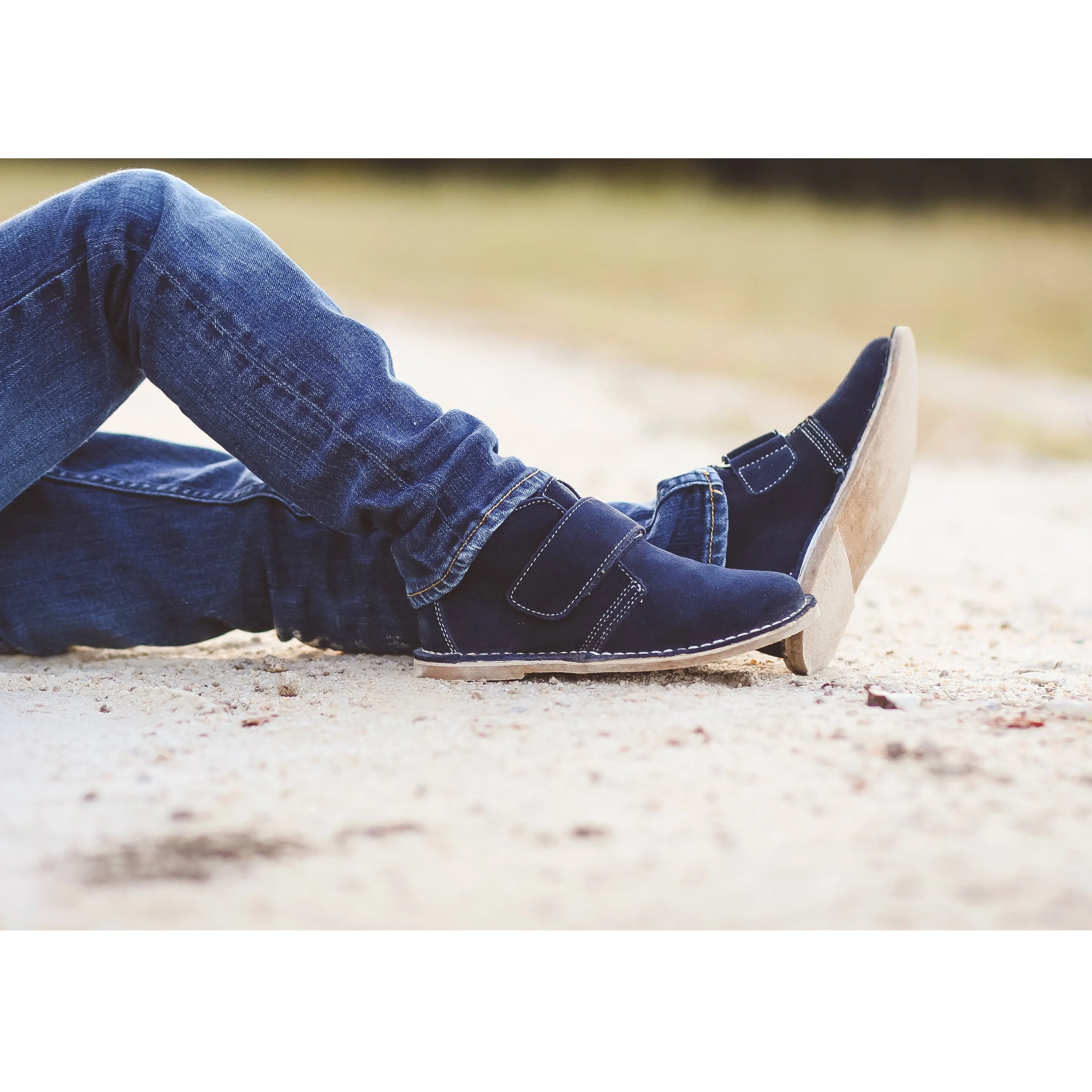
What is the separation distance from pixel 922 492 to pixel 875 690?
6.77 ft

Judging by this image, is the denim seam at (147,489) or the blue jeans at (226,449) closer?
the blue jeans at (226,449)

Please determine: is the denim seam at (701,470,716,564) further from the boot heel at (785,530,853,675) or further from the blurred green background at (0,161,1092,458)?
the blurred green background at (0,161,1092,458)

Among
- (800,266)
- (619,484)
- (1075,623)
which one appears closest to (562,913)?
(1075,623)

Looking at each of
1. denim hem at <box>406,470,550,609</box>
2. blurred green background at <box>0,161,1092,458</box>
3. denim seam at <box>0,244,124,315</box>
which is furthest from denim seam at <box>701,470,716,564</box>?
blurred green background at <box>0,161,1092,458</box>

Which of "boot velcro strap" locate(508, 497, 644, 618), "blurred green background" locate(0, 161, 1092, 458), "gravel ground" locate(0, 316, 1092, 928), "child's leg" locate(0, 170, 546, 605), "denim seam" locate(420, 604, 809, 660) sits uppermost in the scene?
"blurred green background" locate(0, 161, 1092, 458)

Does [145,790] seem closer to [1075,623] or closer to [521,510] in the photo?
[521,510]

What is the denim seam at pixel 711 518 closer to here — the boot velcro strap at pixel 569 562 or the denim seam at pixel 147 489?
the boot velcro strap at pixel 569 562

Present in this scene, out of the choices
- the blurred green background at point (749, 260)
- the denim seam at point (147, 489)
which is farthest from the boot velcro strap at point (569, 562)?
the blurred green background at point (749, 260)

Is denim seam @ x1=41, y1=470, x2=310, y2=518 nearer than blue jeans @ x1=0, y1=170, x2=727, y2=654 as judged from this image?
No

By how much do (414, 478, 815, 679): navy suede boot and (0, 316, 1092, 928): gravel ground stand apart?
39mm

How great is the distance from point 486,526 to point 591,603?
0.45 ft

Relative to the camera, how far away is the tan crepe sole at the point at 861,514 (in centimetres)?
111

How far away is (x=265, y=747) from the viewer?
913mm

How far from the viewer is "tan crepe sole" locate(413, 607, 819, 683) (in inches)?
40.3
